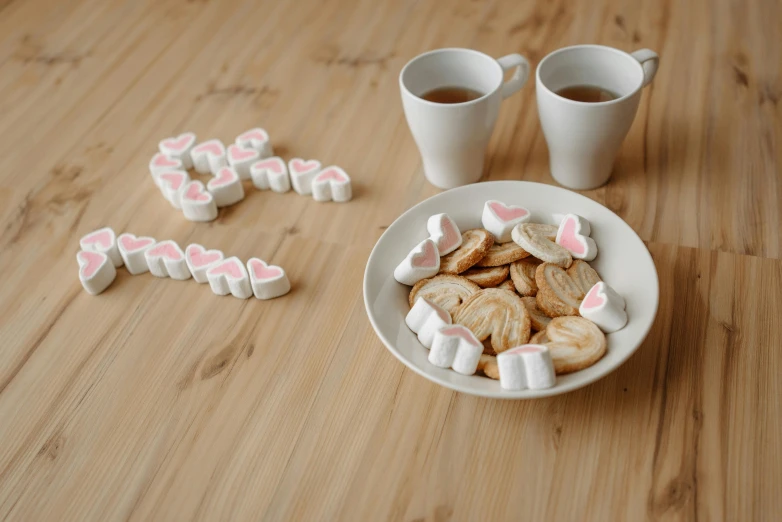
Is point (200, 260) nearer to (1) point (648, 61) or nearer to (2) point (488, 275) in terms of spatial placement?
(2) point (488, 275)

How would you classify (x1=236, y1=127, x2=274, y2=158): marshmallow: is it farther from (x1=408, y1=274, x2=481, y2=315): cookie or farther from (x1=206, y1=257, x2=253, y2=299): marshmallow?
(x1=408, y1=274, x2=481, y2=315): cookie

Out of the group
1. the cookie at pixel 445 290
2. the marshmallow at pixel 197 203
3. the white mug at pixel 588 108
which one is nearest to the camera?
the cookie at pixel 445 290

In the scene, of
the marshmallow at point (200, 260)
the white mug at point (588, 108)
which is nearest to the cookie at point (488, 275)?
the white mug at point (588, 108)

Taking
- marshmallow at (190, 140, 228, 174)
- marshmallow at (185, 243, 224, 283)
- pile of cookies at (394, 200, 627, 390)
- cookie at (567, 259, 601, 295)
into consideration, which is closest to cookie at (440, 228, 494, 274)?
pile of cookies at (394, 200, 627, 390)

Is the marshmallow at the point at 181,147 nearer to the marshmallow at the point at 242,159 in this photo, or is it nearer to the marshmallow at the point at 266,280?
the marshmallow at the point at 242,159

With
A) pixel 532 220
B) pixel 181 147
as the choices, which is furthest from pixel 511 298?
pixel 181 147

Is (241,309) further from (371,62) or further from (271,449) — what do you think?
(371,62)
